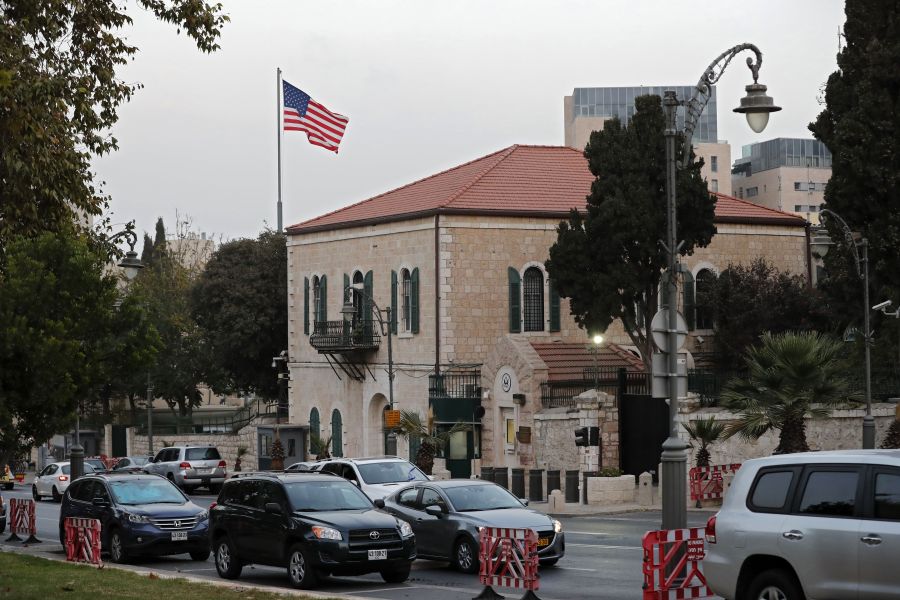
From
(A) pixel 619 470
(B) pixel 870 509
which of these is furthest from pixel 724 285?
(B) pixel 870 509

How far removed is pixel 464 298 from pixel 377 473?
2010 centimetres

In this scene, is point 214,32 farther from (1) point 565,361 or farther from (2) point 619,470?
(1) point 565,361

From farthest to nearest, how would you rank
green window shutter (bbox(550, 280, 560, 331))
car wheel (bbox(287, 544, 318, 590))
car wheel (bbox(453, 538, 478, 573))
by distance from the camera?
green window shutter (bbox(550, 280, 560, 331)) → car wheel (bbox(453, 538, 478, 573)) → car wheel (bbox(287, 544, 318, 590))

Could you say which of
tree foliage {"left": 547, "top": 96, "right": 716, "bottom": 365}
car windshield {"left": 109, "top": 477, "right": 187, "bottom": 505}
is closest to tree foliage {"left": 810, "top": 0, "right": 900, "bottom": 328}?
tree foliage {"left": 547, "top": 96, "right": 716, "bottom": 365}

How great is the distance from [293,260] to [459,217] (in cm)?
1160

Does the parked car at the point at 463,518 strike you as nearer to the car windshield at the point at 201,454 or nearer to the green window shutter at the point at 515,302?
the green window shutter at the point at 515,302

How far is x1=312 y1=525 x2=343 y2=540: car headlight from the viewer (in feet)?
64.2

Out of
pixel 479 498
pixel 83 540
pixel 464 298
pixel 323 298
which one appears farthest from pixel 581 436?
pixel 323 298

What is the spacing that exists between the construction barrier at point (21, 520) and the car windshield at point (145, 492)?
4.08 m

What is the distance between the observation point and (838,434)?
35.3 m

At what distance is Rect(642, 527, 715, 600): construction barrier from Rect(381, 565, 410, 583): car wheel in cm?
539

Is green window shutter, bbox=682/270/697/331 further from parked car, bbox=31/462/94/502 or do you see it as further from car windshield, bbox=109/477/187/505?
car windshield, bbox=109/477/187/505

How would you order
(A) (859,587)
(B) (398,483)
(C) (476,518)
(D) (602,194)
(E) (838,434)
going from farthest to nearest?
(D) (602,194) → (E) (838,434) → (B) (398,483) → (C) (476,518) → (A) (859,587)

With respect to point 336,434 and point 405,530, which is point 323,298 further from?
point 405,530
